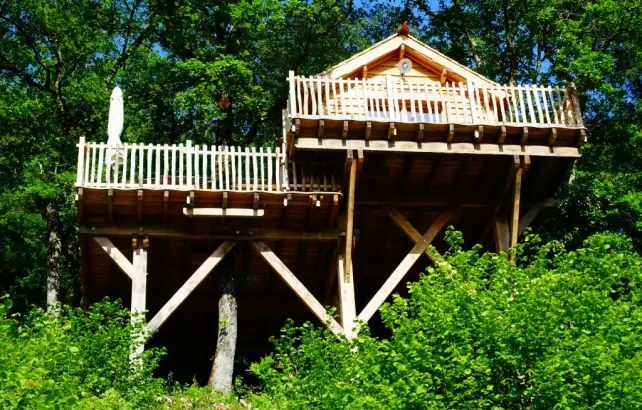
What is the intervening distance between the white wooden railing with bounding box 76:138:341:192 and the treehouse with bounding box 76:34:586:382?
0.04 metres

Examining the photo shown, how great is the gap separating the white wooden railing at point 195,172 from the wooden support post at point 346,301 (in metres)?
1.83

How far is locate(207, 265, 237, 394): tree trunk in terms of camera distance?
70.1 feet

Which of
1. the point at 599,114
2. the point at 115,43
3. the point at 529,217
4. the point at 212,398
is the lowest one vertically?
the point at 212,398

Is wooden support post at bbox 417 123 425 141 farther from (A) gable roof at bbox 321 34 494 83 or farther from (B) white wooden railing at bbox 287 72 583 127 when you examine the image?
(A) gable roof at bbox 321 34 494 83

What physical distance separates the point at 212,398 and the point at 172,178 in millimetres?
5171

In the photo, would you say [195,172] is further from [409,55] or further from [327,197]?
[409,55]

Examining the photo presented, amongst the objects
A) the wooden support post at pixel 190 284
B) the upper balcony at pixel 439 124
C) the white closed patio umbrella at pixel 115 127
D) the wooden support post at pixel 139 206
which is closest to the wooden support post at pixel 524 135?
the upper balcony at pixel 439 124

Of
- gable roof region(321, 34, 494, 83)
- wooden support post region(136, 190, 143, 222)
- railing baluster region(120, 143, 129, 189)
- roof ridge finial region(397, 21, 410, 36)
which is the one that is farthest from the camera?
roof ridge finial region(397, 21, 410, 36)

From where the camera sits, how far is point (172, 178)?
21172 mm

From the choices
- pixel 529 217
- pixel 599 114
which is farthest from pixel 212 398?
pixel 599 114

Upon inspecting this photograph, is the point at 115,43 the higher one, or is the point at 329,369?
the point at 115,43

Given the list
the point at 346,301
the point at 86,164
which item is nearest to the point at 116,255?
the point at 86,164

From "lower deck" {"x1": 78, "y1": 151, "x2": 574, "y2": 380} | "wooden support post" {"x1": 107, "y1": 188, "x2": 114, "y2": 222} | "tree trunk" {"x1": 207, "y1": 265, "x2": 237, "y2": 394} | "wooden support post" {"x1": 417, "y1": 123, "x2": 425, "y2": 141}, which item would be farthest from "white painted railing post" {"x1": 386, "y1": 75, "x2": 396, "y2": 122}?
"wooden support post" {"x1": 107, "y1": 188, "x2": 114, "y2": 222}

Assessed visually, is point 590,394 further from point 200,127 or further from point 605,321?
point 200,127
